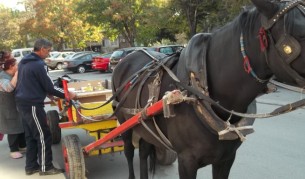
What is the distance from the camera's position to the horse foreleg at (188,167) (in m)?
2.82

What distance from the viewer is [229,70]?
253cm

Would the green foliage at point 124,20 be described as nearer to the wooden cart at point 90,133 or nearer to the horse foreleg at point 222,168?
the horse foreleg at point 222,168

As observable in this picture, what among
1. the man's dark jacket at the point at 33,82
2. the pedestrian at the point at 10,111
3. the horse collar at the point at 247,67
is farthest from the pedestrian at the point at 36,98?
the horse collar at the point at 247,67

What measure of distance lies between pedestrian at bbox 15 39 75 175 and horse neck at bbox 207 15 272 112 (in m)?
2.99

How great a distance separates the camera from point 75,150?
4.77 metres

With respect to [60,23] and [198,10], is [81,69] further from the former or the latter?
[60,23]

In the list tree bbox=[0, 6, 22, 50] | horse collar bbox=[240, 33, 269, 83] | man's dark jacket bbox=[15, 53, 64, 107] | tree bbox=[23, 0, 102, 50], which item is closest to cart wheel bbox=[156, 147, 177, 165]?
man's dark jacket bbox=[15, 53, 64, 107]

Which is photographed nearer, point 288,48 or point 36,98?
point 288,48

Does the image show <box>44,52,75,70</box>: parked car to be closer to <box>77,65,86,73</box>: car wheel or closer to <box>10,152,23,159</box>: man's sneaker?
<box>77,65,86,73</box>: car wheel

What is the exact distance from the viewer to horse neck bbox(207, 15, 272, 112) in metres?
2.31

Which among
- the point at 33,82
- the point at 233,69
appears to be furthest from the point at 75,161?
the point at 233,69

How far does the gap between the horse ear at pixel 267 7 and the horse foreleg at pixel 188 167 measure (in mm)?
1253

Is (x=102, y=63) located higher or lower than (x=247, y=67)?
lower

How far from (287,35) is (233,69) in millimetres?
551
